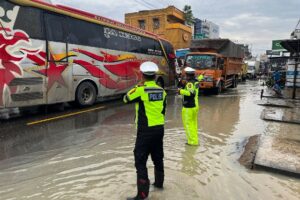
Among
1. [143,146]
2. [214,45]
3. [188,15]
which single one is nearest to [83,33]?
[143,146]

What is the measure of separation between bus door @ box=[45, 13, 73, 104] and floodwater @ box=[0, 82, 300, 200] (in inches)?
58.7

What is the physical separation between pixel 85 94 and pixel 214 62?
8614mm

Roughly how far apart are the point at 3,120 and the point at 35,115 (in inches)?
43.2

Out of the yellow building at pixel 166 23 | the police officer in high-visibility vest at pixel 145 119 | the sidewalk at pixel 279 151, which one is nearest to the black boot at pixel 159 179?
the police officer in high-visibility vest at pixel 145 119

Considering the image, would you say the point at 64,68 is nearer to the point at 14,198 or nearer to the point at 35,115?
the point at 35,115

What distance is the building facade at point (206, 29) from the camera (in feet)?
232

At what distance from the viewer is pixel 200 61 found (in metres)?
18.0

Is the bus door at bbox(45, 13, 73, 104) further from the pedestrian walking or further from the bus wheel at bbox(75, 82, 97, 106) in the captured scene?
the pedestrian walking

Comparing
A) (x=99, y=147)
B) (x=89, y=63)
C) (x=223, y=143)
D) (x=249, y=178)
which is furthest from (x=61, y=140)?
(x=89, y=63)

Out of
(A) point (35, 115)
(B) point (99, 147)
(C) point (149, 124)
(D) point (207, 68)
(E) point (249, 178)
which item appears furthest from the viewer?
(D) point (207, 68)

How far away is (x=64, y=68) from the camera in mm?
10562

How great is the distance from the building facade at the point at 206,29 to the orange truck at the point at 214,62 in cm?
4521

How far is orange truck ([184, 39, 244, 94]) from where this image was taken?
17.7 m

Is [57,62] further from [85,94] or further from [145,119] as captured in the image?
[145,119]
